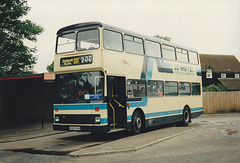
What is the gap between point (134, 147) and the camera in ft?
30.6

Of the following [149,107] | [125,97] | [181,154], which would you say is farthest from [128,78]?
[181,154]

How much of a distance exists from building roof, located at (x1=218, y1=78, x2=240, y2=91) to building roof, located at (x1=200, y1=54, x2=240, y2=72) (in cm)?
242

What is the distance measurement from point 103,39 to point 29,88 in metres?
15.5

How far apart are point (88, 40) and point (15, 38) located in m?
22.4

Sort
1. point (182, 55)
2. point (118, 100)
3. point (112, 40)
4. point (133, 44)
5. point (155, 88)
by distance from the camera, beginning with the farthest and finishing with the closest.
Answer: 1. point (182, 55)
2. point (155, 88)
3. point (133, 44)
4. point (118, 100)
5. point (112, 40)

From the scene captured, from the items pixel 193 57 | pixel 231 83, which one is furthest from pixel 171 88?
pixel 231 83

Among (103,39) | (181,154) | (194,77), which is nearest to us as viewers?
(181,154)

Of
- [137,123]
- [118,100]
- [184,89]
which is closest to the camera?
[118,100]

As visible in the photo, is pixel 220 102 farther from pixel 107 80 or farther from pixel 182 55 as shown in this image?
pixel 107 80

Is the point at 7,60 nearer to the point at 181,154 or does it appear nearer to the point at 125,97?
the point at 125,97

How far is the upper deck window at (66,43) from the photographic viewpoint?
11906 millimetres

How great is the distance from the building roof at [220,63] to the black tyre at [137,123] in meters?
45.8

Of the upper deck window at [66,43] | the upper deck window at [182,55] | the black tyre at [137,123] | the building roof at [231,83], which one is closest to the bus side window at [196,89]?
the upper deck window at [182,55]

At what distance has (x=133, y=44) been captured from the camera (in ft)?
43.5
